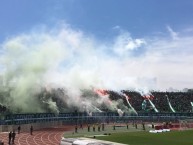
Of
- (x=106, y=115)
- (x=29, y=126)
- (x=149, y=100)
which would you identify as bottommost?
(x=29, y=126)

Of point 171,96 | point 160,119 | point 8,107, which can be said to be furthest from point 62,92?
point 171,96

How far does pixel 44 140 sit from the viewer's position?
1971 inches

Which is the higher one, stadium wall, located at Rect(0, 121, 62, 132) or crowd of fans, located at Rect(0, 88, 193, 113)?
crowd of fans, located at Rect(0, 88, 193, 113)

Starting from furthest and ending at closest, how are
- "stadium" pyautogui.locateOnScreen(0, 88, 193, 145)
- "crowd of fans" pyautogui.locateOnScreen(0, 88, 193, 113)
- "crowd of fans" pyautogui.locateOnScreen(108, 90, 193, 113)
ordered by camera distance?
"crowd of fans" pyautogui.locateOnScreen(108, 90, 193, 113)
"crowd of fans" pyautogui.locateOnScreen(0, 88, 193, 113)
"stadium" pyautogui.locateOnScreen(0, 88, 193, 145)

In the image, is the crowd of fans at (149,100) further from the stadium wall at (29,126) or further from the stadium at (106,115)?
the stadium wall at (29,126)

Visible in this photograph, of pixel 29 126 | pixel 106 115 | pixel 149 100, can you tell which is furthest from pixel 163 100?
pixel 29 126

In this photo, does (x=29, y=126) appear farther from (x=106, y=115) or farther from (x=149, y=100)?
(x=149, y=100)

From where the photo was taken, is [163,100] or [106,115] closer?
[106,115]

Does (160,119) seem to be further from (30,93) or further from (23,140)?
(23,140)

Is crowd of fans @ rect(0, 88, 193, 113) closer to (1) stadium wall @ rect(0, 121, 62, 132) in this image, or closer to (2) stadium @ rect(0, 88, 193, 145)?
(2) stadium @ rect(0, 88, 193, 145)

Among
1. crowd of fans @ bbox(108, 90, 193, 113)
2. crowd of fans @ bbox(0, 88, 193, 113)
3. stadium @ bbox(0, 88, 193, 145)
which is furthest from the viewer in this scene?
crowd of fans @ bbox(108, 90, 193, 113)

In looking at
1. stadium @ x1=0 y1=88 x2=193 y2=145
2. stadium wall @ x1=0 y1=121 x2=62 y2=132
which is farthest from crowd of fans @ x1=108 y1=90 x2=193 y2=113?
stadium wall @ x1=0 y1=121 x2=62 y2=132

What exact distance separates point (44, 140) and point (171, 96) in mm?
93221

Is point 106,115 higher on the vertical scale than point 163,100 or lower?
lower
